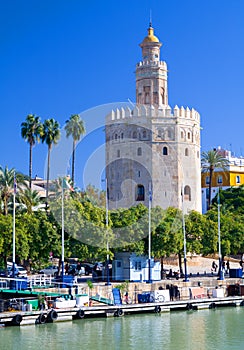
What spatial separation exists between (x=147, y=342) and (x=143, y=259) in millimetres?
15660

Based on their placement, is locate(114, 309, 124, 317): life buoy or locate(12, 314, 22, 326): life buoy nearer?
locate(12, 314, 22, 326): life buoy

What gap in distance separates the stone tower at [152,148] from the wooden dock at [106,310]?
2416cm

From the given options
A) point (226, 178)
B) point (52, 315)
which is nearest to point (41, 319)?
point (52, 315)

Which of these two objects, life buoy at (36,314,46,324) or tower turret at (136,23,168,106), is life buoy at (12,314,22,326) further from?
tower turret at (136,23,168,106)

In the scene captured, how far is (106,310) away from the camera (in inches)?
1377

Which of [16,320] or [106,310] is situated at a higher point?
[106,310]

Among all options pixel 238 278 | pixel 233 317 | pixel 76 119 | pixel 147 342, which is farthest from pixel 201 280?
pixel 76 119

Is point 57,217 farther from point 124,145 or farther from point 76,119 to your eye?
point 76,119

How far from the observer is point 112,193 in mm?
65938

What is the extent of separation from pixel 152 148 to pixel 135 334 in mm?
34535

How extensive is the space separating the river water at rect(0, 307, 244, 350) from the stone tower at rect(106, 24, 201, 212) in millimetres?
28866

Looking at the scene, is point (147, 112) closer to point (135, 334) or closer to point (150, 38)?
point (150, 38)

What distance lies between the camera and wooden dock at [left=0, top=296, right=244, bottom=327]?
31750 millimetres

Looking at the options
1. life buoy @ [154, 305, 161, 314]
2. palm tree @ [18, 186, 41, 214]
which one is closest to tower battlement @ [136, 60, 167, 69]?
palm tree @ [18, 186, 41, 214]
